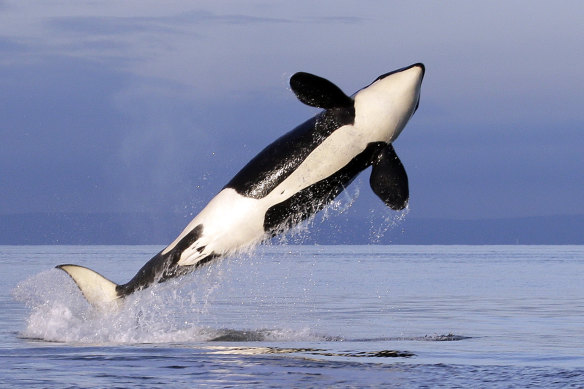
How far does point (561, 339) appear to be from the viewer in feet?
49.8

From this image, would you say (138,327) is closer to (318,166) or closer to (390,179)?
(318,166)

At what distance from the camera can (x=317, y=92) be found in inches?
532

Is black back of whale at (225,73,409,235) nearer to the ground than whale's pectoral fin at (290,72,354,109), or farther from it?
nearer to the ground

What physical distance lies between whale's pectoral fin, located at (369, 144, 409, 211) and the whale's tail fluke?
4076mm

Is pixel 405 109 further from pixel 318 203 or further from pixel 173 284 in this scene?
pixel 173 284

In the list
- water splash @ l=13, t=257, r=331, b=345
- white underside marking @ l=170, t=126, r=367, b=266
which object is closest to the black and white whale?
white underside marking @ l=170, t=126, r=367, b=266

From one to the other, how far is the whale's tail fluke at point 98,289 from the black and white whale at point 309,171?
579mm

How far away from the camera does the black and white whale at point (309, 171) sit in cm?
1344

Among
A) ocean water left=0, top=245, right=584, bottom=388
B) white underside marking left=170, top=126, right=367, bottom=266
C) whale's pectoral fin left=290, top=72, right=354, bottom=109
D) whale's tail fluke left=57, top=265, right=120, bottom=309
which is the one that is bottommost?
ocean water left=0, top=245, right=584, bottom=388

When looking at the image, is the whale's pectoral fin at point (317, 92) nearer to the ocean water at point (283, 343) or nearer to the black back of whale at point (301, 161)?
the black back of whale at point (301, 161)

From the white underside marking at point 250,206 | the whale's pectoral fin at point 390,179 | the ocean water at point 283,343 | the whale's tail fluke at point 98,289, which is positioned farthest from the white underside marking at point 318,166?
the whale's tail fluke at point 98,289

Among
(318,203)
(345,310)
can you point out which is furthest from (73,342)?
(345,310)

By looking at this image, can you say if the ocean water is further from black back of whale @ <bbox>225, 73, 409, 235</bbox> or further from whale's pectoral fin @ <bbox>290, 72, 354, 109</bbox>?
whale's pectoral fin @ <bbox>290, 72, 354, 109</bbox>

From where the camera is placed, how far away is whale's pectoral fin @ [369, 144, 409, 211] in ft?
45.0
